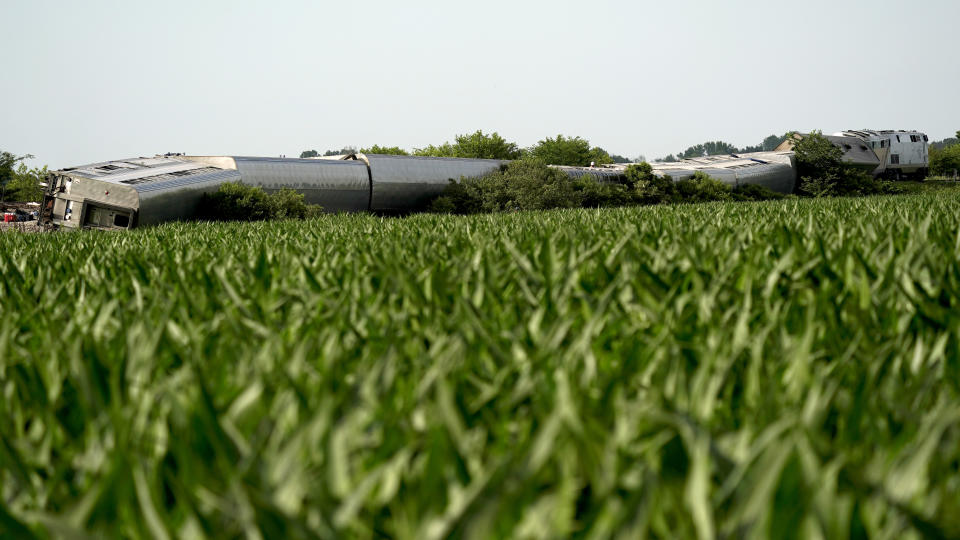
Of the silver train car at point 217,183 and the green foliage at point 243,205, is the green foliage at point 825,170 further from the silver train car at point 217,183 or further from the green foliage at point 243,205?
the green foliage at point 243,205

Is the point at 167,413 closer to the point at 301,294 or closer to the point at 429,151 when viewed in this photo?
the point at 301,294

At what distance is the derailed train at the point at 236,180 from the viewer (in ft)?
104

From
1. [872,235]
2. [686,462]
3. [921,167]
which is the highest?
[921,167]

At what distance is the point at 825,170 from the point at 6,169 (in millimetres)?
86106

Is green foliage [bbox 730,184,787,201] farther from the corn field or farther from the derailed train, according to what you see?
the corn field

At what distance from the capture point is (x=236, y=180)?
1455 inches

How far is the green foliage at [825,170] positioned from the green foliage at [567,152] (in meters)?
57.6

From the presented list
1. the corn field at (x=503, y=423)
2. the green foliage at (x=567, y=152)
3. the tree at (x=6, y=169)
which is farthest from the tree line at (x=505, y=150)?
the corn field at (x=503, y=423)

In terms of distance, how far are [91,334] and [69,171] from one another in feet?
113

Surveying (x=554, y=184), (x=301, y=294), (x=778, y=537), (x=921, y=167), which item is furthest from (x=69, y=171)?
(x=921, y=167)

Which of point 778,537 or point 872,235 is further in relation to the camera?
point 872,235

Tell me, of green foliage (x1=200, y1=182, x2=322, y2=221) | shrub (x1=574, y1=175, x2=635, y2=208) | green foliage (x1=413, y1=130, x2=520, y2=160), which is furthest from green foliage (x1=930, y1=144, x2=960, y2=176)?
green foliage (x1=200, y1=182, x2=322, y2=221)

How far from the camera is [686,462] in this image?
1.21 m

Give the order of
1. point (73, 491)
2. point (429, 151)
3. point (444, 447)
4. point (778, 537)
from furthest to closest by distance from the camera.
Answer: point (429, 151), point (73, 491), point (444, 447), point (778, 537)
